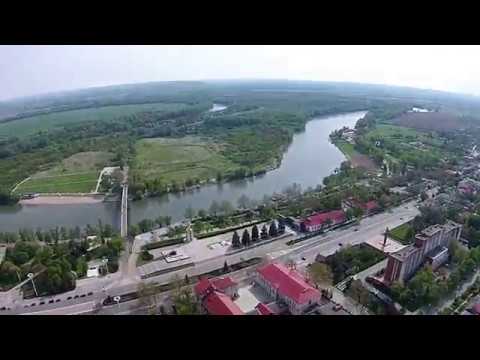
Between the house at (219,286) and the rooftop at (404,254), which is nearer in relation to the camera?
the house at (219,286)

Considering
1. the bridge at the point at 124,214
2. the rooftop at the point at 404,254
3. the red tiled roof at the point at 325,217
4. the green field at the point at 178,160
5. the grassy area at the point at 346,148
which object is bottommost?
the green field at the point at 178,160

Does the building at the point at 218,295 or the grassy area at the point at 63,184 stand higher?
the building at the point at 218,295

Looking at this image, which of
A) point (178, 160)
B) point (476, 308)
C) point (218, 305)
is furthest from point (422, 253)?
point (178, 160)

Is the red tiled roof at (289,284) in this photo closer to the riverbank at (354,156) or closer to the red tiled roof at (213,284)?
the red tiled roof at (213,284)

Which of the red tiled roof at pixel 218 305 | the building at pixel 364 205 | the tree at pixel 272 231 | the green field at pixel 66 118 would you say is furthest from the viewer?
the green field at pixel 66 118

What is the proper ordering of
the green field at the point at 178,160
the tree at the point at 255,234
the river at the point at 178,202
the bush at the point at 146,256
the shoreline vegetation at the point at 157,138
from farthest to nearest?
the green field at the point at 178,160
the shoreline vegetation at the point at 157,138
the river at the point at 178,202
the tree at the point at 255,234
the bush at the point at 146,256

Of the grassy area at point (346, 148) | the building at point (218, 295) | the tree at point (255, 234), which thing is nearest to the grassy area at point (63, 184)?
the tree at point (255, 234)

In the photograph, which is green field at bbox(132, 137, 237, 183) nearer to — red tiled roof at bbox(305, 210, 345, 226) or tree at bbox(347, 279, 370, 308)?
red tiled roof at bbox(305, 210, 345, 226)

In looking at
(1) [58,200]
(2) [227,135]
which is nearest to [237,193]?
(1) [58,200]
